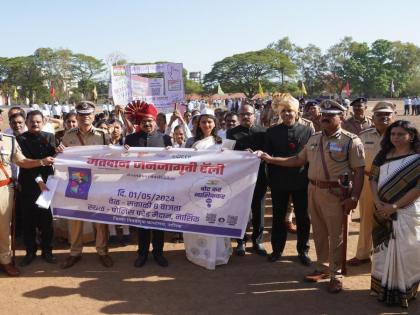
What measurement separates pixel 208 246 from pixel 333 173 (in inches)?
76.1

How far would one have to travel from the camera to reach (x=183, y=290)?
4.87m

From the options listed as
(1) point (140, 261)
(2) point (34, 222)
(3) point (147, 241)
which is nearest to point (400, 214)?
(3) point (147, 241)

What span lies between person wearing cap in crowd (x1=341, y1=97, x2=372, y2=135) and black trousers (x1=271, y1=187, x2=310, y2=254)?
185cm

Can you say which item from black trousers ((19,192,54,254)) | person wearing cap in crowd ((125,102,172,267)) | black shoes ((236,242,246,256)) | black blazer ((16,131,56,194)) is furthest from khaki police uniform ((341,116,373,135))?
black trousers ((19,192,54,254))

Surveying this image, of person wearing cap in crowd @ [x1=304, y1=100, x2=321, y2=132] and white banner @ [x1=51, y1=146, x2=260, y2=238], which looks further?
person wearing cap in crowd @ [x1=304, y1=100, x2=321, y2=132]

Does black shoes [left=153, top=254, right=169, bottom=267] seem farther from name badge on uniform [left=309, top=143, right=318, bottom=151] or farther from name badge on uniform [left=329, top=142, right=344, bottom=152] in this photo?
name badge on uniform [left=329, top=142, right=344, bottom=152]

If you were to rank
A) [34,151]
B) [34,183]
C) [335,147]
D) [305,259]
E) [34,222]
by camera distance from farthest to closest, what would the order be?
[34,222] < [34,183] < [34,151] < [305,259] < [335,147]

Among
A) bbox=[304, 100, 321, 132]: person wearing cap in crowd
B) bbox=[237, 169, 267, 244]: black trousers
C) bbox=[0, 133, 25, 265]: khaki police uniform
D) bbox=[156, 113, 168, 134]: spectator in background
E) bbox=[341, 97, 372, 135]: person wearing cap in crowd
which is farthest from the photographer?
bbox=[156, 113, 168, 134]: spectator in background

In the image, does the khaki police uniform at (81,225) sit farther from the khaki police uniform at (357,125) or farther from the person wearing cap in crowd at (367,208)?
the khaki police uniform at (357,125)

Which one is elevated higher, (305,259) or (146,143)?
(146,143)

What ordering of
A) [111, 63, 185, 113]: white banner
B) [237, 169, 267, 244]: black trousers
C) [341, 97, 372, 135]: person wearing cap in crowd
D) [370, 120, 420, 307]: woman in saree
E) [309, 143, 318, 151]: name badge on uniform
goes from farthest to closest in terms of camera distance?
[111, 63, 185, 113]: white banner < [341, 97, 372, 135]: person wearing cap in crowd < [237, 169, 267, 244]: black trousers < [309, 143, 318, 151]: name badge on uniform < [370, 120, 420, 307]: woman in saree

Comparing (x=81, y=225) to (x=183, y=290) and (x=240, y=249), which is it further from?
(x=240, y=249)

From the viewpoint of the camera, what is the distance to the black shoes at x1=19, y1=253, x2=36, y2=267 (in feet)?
18.7

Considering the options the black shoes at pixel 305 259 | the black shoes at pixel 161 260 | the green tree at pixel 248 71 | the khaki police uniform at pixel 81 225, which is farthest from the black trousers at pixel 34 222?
the green tree at pixel 248 71
